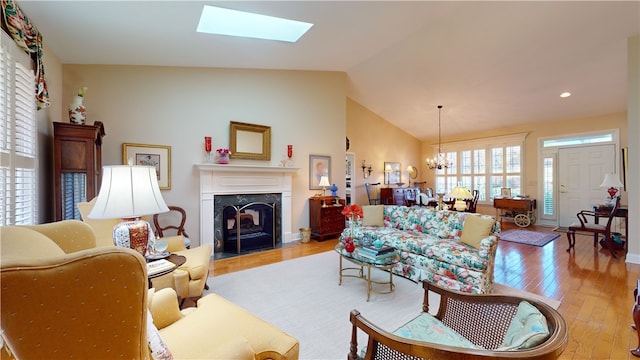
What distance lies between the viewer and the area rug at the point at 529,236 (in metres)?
5.09

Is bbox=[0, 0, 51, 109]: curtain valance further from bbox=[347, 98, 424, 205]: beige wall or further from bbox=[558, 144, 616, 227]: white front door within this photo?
bbox=[558, 144, 616, 227]: white front door

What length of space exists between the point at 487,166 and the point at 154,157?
8.44 m

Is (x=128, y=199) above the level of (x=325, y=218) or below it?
above

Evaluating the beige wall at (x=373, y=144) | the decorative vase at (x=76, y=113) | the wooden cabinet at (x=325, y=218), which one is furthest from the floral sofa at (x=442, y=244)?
the beige wall at (x=373, y=144)

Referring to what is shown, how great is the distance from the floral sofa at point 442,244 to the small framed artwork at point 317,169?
1.73m

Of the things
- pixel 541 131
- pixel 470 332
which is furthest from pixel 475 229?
pixel 541 131

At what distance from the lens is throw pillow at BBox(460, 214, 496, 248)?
3.00m

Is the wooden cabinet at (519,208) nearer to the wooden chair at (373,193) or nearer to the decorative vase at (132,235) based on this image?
the wooden chair at (373,193)

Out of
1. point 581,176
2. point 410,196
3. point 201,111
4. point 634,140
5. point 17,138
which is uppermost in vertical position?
point 201,111

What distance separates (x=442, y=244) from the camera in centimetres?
314

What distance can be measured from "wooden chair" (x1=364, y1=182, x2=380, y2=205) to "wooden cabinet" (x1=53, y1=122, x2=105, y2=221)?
6085mm

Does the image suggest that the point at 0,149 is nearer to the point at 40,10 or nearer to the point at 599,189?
the point at 40,10

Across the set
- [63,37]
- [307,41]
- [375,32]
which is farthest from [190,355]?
[375,32]

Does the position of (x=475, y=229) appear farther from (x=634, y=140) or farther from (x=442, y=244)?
(x=634, y=140)
